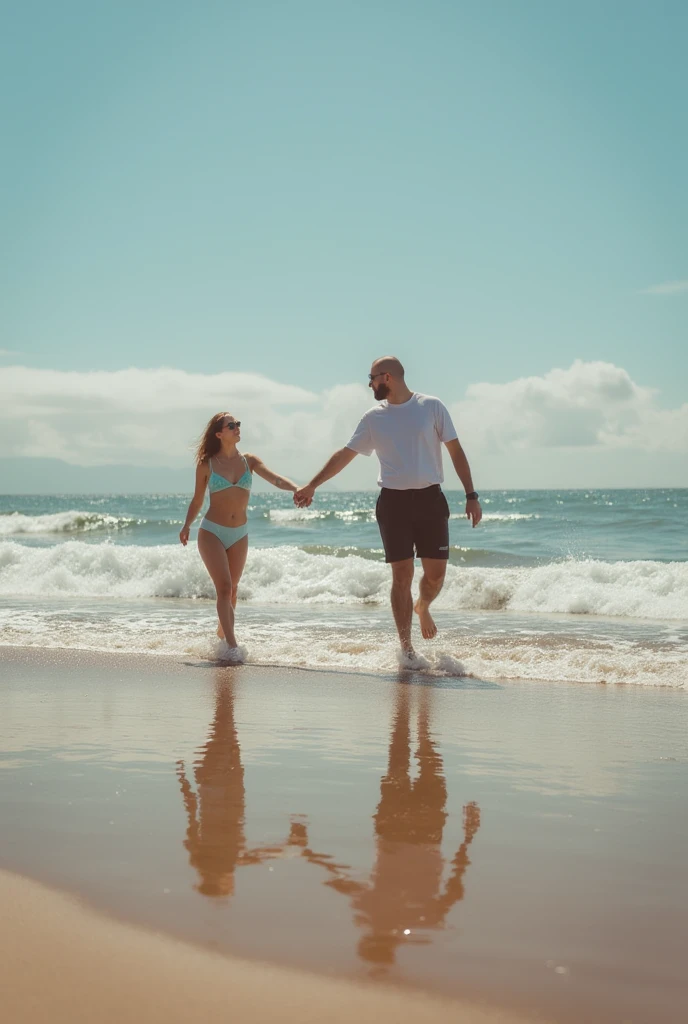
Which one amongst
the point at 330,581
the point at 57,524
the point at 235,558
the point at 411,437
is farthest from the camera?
the point at 57,524

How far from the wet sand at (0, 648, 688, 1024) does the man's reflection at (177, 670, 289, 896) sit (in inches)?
0.5

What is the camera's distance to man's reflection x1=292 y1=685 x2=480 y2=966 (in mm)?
2275

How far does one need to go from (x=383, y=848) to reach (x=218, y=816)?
62 cm

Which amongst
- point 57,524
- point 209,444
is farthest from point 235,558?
point 57,524

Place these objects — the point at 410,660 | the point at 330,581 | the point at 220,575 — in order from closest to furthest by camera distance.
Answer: the point at 410,660, the point at 220,575, the point at 330,581

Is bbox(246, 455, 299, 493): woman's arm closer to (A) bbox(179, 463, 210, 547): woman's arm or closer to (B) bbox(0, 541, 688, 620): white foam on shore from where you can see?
(A) bbox(179, 463, 210, 547): woman's arm

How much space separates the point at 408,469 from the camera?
670 centimetres

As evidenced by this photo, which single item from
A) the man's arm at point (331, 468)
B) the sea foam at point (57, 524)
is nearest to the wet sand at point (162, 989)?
the man's arm at point (331, 468)

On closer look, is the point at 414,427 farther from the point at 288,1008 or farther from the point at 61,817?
the point at 288,1008

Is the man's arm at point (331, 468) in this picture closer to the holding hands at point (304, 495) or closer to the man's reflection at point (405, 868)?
the holding hands at point (304, 495)

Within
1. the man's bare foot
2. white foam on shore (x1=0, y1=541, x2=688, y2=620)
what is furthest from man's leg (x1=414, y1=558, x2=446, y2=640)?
white foam on shore (x1=0, y1=541, x2=688, y2=620)

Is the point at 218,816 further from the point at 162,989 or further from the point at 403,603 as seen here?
the point at 403,603

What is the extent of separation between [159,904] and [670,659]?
5.51 metres

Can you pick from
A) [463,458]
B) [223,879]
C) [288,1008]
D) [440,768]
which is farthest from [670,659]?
[288,1008]
